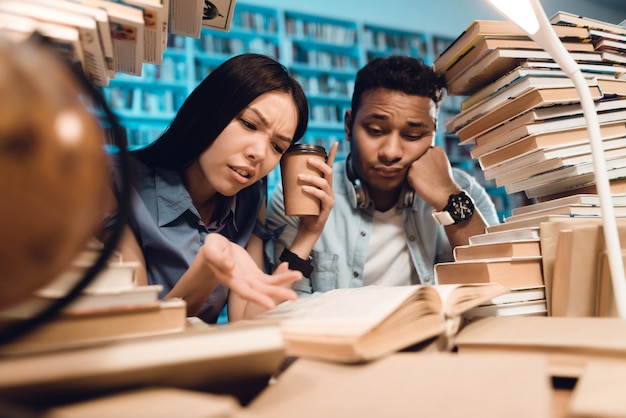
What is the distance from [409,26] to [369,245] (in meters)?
3.49

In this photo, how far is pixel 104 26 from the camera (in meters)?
0.67

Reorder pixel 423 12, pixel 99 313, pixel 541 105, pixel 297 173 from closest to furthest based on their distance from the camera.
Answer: pixel 99 313 < pixel 541 105 < pixel 297 173 < pixel 423 12

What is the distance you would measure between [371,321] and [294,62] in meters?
3.75

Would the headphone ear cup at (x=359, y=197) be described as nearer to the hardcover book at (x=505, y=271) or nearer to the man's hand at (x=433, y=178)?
the man's hand at (x=433, y=178)

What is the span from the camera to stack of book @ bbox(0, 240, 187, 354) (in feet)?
1.31

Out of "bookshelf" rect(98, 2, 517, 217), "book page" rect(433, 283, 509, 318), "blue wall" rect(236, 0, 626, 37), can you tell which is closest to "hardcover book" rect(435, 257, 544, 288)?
"book page" rect(433, 283, 509, 318)

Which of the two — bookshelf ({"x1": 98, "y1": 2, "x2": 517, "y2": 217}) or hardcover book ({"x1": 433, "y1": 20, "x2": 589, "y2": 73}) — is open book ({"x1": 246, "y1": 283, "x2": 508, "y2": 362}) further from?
bookshelf ({"x1": 98, "y1": 2, "x2": 517, "y2": 217})

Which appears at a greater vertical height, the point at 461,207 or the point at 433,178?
the point at 433,178

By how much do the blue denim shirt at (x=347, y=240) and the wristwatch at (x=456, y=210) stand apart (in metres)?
0.19

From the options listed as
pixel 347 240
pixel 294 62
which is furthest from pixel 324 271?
pixel 294 62

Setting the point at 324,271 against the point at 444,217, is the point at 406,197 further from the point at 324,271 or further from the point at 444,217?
the point at 324,271

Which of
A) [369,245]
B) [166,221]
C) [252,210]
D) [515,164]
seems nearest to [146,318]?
[166,221]

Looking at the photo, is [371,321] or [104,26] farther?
[104,26]

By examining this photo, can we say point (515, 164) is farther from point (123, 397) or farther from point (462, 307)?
point (123, 397)
